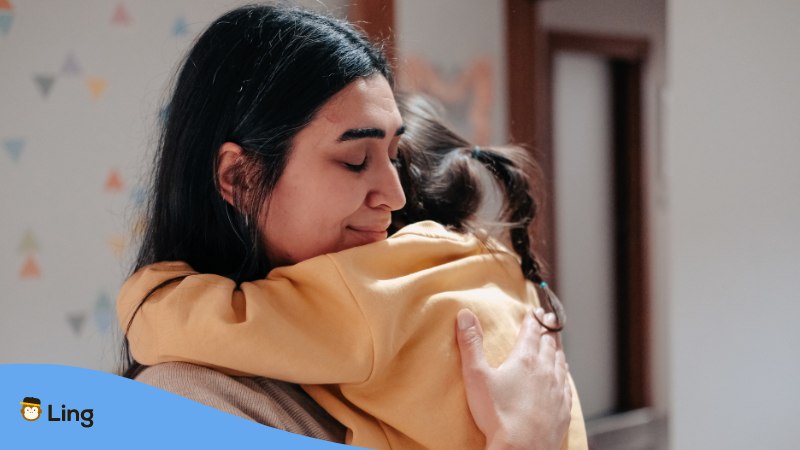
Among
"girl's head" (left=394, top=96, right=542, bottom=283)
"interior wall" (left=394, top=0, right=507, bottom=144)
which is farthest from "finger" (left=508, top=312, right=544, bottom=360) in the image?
"interior wall" (left=394, top=0, right=507, bottom=144)

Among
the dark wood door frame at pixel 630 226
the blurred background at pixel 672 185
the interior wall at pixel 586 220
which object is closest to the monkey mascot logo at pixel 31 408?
the blurred background at pixel 672 185

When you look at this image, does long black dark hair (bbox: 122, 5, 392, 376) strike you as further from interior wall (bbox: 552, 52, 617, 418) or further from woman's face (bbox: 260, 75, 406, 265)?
interior wall (bbox: 552, 52, 617, 418)

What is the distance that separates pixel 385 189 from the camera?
85cm

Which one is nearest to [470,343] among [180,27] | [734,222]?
[734,222]

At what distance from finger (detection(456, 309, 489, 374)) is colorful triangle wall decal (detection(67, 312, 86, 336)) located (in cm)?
144

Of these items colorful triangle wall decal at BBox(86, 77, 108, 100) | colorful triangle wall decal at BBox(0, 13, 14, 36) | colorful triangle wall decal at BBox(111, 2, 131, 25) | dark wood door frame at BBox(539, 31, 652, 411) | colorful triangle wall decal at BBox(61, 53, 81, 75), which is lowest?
dark wood door frame at BBox(539, 31, 652, 411)

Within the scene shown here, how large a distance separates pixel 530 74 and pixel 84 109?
5.34 ft

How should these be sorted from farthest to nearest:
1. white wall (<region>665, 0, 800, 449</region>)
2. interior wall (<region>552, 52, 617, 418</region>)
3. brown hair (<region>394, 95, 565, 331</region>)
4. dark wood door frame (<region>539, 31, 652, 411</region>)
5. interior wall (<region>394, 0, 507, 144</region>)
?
dark wood door frame (<region>539, 31, 652, 411</region>) < interior wall (<region>552, 52, 617, 418</region>) < interior wall (<region>394, 0, 507, 144</region>) < white wall (<region>665, 0, 800, 449</region>) < brown hair (<region>394, 95, 565, 331</region>)

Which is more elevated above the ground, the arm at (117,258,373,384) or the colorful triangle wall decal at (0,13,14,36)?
the colorful triangle wall decal at (0,13,14,36)

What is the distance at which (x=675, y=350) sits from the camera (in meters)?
2.03

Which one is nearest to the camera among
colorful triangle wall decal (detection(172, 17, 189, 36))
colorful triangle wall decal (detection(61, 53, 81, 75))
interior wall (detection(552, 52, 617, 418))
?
colorful triangle wall decal (detection(61, 53, 81, 75))

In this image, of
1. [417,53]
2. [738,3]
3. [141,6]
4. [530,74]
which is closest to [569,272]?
[530,74]

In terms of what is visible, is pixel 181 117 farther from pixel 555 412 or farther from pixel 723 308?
pixel 723 308

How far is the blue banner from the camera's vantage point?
0.78 meters
